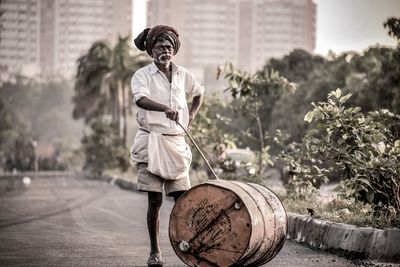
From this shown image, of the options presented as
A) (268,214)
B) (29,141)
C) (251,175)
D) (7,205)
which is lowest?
(29,141)

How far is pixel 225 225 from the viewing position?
574 cm

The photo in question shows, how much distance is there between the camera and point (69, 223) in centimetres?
1168

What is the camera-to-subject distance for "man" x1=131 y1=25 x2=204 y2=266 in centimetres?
654

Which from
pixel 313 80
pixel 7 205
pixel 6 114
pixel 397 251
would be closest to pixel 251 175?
pixel 7 205

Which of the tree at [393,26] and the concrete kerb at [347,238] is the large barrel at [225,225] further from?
the tree at [393,26]

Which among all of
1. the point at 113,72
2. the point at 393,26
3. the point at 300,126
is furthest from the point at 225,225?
the point at 113,72

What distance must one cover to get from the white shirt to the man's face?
8 centimetres

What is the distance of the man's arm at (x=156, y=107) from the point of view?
629cm

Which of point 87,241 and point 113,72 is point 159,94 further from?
point 113,72

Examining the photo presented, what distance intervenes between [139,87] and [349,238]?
A: 2748mm

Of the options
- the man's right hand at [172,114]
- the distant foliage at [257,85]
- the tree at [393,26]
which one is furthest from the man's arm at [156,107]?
the tree at [393,26]

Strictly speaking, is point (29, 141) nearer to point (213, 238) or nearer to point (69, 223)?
point (69, 223)

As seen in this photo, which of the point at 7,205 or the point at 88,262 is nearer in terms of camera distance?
the point at 88,262

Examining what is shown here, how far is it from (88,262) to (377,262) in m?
2.59
